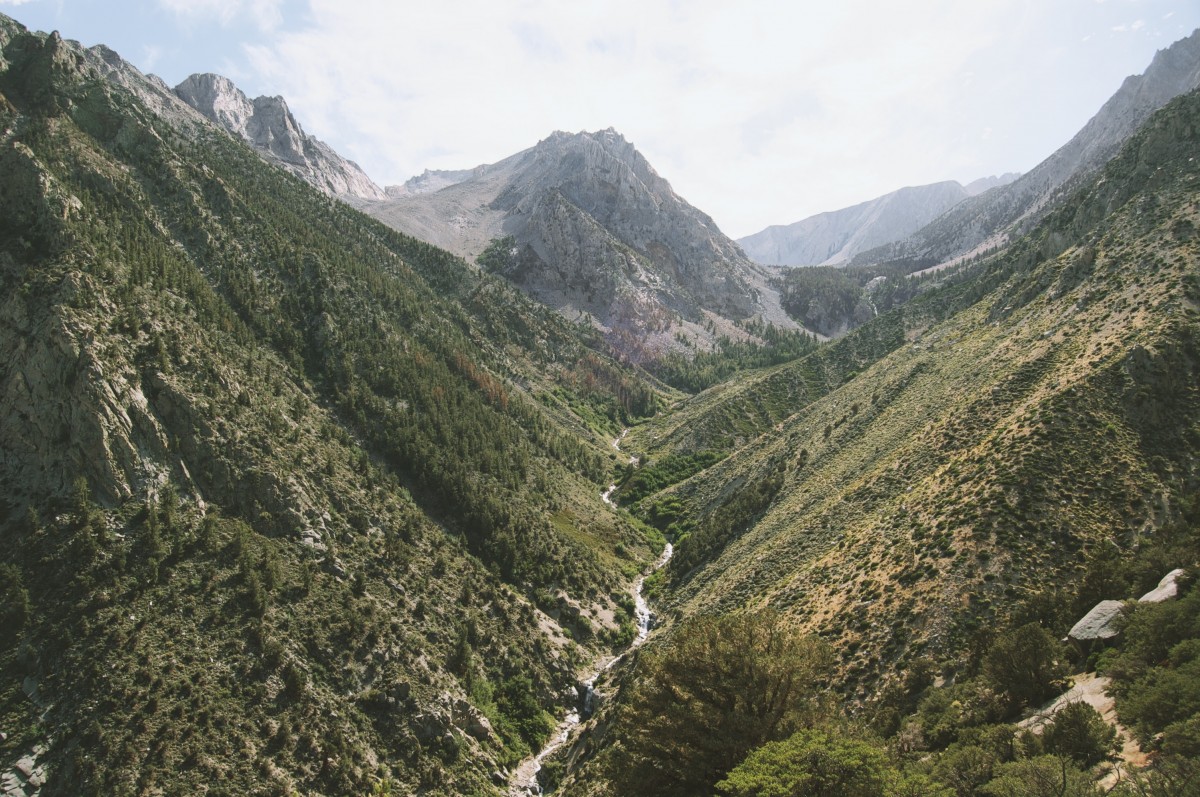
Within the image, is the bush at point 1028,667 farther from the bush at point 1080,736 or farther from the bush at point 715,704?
the bush at point 715,704

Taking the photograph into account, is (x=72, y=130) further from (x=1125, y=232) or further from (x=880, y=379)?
(x=1125, y=232)

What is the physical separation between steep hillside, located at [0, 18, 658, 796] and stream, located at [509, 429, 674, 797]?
5.82 ft

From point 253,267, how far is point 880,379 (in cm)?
10713

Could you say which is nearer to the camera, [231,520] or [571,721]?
[231,520]

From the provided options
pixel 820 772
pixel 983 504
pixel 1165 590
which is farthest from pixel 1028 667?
pixel 983 504

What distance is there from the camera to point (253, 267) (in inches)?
3814

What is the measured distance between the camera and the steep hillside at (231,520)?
39.7 meters

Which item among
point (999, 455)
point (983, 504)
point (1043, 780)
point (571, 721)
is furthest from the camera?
point (571, 721)

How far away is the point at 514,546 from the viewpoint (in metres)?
76.9

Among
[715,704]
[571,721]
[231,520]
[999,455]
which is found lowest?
[571,721]

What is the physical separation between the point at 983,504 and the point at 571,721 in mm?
43352

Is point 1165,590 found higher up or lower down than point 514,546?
lower down

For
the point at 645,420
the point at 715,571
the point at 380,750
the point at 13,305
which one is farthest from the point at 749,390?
the point at 13,305

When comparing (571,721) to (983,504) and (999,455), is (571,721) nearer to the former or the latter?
(983,504)
